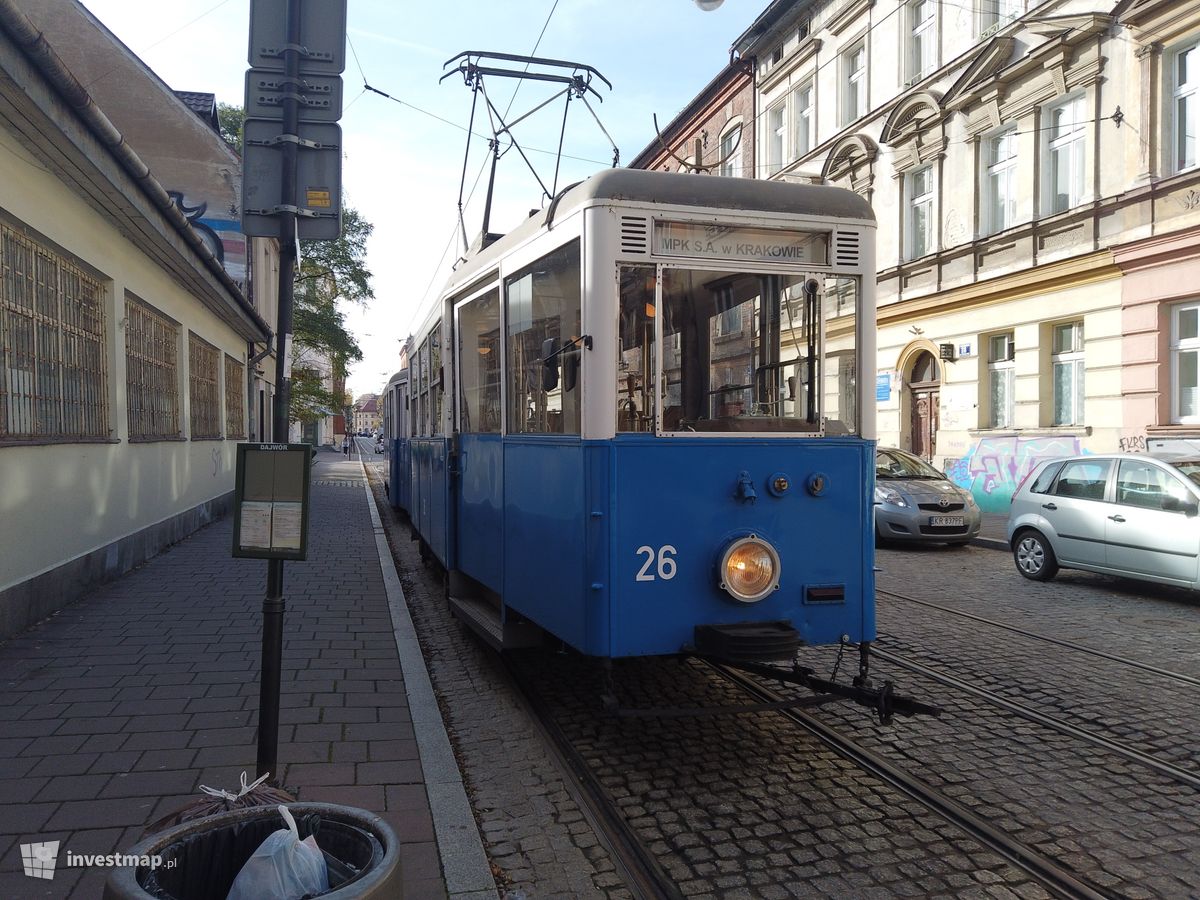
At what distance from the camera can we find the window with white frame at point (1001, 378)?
61.7 feet

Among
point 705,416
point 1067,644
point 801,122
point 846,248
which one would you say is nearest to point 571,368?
point 705,416

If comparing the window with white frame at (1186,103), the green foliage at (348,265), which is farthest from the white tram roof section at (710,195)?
the green foliage at (348,265)

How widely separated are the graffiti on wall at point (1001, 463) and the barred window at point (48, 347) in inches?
606

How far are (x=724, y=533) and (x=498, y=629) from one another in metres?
1.99

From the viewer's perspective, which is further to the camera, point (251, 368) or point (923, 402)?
point (251, 368)

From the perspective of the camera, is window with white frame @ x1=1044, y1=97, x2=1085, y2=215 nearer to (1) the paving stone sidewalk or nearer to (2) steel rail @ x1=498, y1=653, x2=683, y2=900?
(1) the paving stone sidewalk

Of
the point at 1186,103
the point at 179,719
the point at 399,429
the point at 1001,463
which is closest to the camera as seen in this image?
the point at 179,719

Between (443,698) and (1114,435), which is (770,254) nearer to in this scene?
(443,698)

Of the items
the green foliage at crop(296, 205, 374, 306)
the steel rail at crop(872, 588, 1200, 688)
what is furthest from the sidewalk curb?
the green foliage at crop(296, 205, 374, 306)

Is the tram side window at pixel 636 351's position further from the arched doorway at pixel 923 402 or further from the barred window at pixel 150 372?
the arched doorway at pixel 923 402

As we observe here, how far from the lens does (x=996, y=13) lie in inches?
732

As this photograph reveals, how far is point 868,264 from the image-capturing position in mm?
4883

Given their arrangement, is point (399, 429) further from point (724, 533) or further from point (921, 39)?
point (921, 39)

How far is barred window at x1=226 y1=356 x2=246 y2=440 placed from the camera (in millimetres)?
20203
